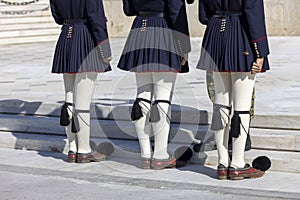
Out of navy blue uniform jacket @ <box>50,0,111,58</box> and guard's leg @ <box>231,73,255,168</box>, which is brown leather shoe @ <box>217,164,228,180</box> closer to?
guard's leg @ <box>231,73,255,168</box>

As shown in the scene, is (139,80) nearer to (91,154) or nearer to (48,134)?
(91,154)

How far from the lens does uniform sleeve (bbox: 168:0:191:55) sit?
7375mm

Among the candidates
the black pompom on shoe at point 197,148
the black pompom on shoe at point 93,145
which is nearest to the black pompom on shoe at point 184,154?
the black pompom on shoe at point 197,148

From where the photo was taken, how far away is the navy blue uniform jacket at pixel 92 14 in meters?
7.76

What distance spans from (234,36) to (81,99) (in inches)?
71.0

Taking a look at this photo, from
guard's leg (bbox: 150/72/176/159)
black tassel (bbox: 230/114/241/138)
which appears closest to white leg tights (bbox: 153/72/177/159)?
guard's leg (bbox: 150/72/176/159)

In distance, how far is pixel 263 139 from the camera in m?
7.84

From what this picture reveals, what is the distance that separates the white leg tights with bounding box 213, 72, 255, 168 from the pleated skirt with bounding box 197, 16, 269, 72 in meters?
0.10

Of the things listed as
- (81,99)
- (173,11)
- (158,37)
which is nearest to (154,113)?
(158,37)

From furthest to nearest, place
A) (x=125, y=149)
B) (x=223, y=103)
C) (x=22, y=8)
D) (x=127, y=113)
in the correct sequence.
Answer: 1. (x=22, y=8)
2. (x=127, y=113)
3. (x=125, y=149)
4. (x=223, y=103)

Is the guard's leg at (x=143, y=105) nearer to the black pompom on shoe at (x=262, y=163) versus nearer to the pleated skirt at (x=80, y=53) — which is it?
the pleated skirt at (x=80, y=53)

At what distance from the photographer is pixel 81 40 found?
7895 mm

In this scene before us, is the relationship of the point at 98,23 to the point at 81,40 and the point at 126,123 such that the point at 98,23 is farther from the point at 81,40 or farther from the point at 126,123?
the point at 126,123

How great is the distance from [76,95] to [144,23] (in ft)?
3.43
